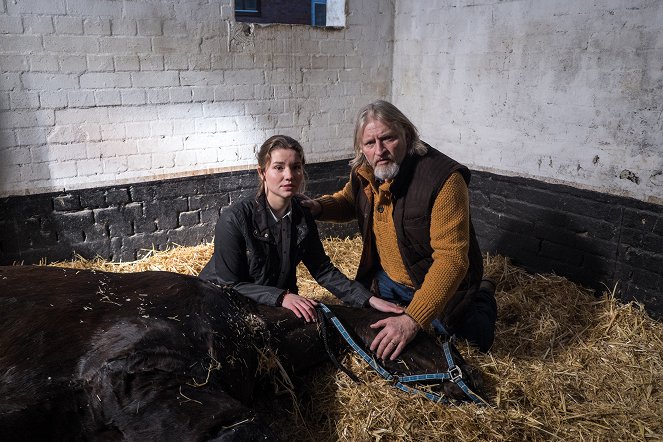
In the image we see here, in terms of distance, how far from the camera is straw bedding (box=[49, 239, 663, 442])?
2093mm

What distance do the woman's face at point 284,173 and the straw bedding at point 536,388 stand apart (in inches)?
35.9

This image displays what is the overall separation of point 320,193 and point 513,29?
2396 mm

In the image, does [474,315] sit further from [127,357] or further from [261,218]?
[127,357]

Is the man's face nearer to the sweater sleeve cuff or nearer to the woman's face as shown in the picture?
the woman's face

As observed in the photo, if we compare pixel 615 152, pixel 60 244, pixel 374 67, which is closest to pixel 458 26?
pixel 374 67

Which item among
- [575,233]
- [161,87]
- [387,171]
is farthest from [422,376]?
[161,87]

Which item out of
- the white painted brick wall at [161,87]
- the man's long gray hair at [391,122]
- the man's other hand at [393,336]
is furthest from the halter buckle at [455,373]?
the white painted brick wall at [161,87]

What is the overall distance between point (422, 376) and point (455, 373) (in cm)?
14

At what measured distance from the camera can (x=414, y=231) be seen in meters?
2.70

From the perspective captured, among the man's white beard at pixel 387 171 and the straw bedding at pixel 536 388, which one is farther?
the man's white beard at pixel 387 171

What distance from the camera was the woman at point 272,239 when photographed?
2580 mm

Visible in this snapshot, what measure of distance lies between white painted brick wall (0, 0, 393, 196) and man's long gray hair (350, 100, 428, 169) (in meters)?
2.20

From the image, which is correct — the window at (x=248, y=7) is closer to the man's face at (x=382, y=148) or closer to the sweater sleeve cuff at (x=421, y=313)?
the man's face at (x=382, y=148)

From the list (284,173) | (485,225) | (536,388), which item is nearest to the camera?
(536,388)
